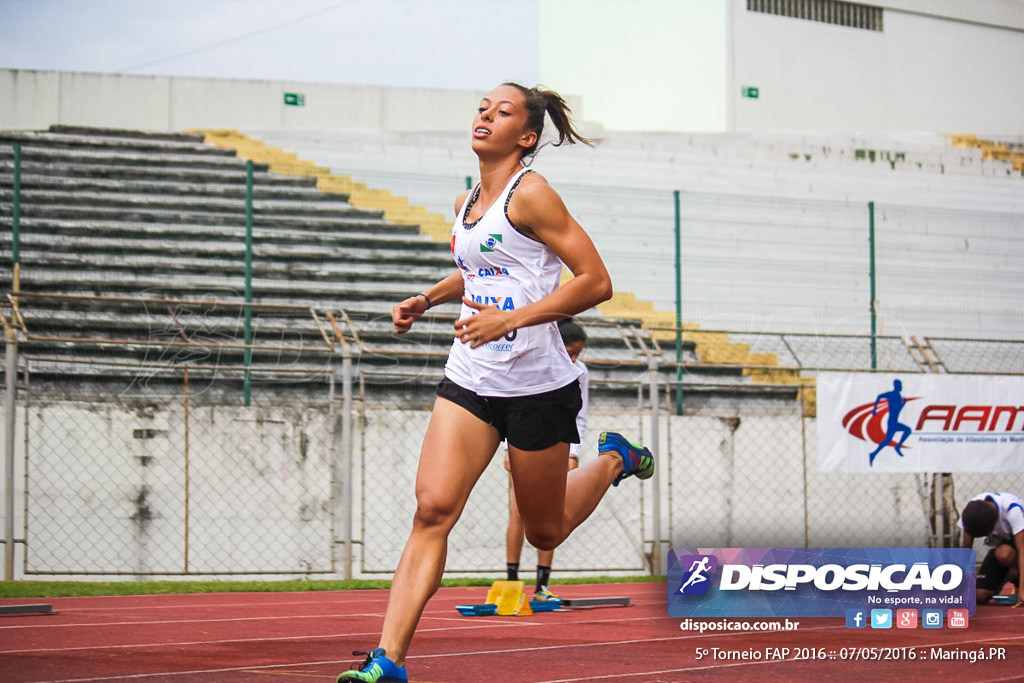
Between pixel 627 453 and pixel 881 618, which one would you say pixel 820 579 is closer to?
pixel 881 618

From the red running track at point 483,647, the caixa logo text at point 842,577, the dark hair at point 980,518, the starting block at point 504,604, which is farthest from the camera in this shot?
the dark hair at point 980,518

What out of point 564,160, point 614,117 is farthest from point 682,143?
point 614,117

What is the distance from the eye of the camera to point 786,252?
15.0 meters

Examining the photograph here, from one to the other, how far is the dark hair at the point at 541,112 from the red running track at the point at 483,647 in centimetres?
192

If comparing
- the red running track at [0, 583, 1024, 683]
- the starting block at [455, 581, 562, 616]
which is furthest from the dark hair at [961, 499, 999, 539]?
the starting block at [455, 581, 562, 616]

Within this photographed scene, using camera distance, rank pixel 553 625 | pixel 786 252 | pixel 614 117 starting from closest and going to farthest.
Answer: pixel 553 625 → pixel 786 252 → pixel 614 117

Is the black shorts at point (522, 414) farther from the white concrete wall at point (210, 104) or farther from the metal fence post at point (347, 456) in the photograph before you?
the white concrete wall at point (210, 104)

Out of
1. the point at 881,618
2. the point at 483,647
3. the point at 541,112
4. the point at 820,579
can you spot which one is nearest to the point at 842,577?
the point at 820,579

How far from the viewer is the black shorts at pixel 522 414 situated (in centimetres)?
392

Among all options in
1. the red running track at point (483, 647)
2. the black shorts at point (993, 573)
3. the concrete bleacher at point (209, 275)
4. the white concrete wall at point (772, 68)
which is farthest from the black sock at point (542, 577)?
the white concrete wall at point (772, 68)

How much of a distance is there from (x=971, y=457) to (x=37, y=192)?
11.8 m

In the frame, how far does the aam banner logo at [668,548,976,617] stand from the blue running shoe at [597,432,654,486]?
1.86ft

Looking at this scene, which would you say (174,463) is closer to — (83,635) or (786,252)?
(83,635)

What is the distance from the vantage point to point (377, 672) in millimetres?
3432
